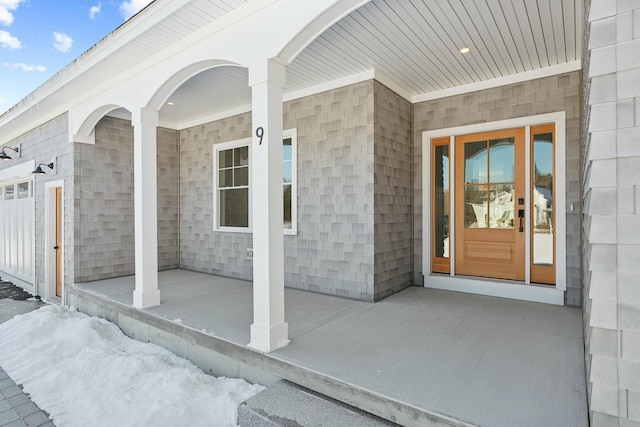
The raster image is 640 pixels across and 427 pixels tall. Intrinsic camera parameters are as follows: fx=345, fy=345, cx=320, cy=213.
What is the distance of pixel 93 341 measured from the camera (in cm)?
402

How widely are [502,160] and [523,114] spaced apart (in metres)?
0.62

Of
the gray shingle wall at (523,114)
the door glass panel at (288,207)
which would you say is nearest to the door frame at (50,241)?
the door glass panel at (288,207)

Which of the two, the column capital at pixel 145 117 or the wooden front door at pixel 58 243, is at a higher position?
the column capital at pixel 145 117

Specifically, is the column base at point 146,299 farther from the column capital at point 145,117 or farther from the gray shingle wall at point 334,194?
the column capital at point 145,117

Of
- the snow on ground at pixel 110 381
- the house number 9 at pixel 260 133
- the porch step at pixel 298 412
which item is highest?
the house number 9 at pixel 260 133

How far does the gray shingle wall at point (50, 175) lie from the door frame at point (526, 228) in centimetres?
573

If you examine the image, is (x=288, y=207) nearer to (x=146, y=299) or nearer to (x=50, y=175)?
(x=146, y=299)

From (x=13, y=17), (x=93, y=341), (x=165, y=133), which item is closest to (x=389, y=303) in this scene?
(x=93, y=341)

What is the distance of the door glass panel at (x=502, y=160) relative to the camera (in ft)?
15.1

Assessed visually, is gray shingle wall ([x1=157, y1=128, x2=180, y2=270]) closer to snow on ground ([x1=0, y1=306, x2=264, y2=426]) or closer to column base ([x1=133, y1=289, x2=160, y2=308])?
snow on ground ([x1=0, y1=306, x2=264, y2=426])

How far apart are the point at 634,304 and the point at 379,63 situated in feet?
11.5

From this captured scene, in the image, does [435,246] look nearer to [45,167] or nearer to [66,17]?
[45,167]

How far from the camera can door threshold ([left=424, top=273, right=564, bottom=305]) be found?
13.8 feet

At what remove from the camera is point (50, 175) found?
20.7 ft
